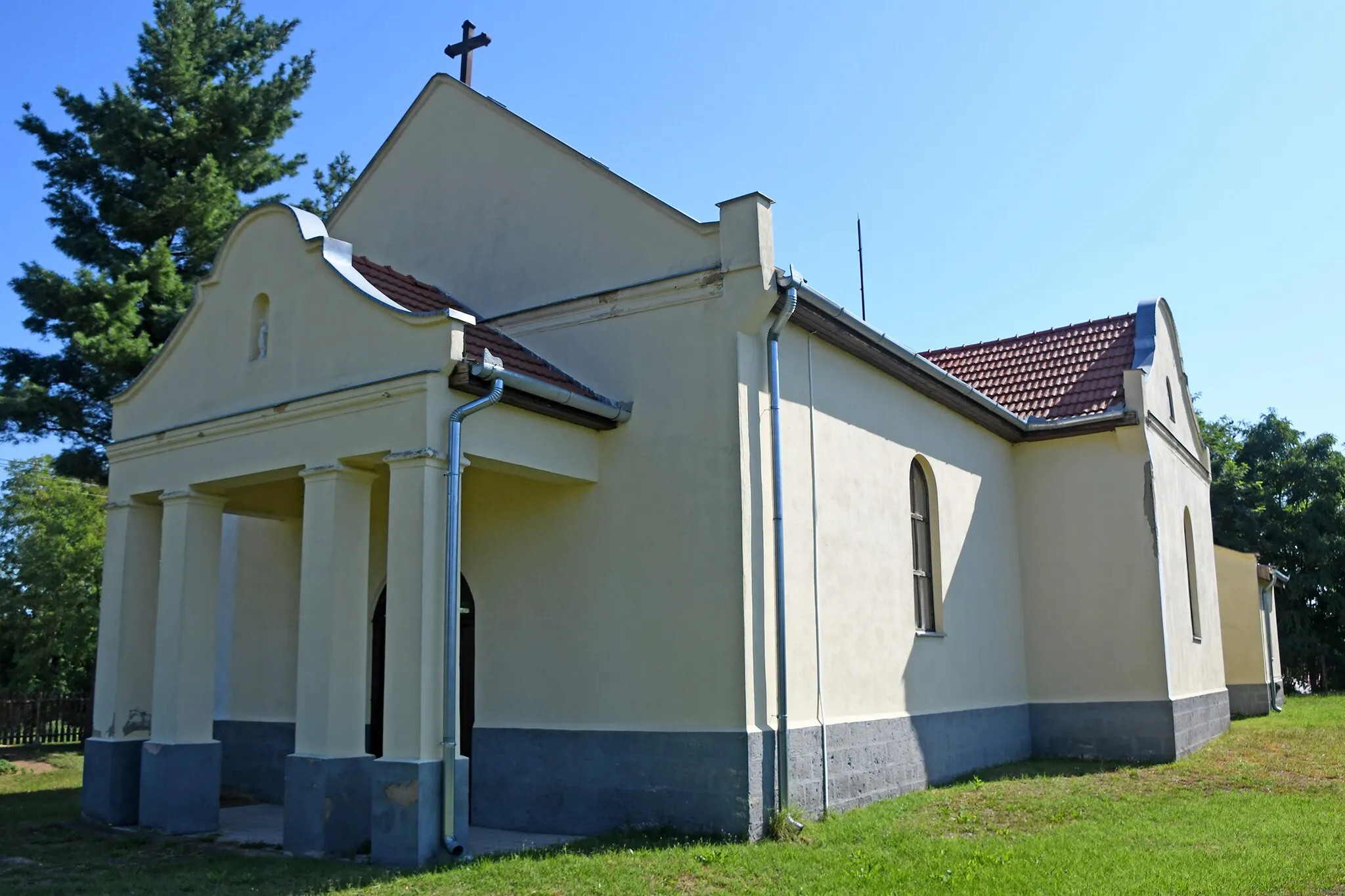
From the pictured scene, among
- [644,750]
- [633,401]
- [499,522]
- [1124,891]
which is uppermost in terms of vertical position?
[633,401]

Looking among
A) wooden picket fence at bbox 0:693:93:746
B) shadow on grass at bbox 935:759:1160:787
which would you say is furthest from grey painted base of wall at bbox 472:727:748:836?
wooden picket fence at bbox 0:693:93:746

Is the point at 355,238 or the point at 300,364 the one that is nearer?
the point at 300,364

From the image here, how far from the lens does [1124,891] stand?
→ 7.38 metres

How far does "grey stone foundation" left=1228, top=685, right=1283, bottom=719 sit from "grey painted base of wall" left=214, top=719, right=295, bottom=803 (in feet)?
63.9

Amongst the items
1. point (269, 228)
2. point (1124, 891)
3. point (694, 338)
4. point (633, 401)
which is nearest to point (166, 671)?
point (269, 228)

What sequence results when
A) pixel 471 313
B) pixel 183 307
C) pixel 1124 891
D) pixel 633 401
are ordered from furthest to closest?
1. pixel 183 307
2. pixel 471 313
3. pixel 633 401
4. pixel 1124 891

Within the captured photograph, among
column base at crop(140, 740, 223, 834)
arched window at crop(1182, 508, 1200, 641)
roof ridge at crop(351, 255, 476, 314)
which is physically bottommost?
column base at crop(140, 740, 223, 834)

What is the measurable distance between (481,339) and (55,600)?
29.2m

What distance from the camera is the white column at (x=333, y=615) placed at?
30.6 feet

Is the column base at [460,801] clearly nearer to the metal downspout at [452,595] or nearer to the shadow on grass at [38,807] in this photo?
the metal downspout at [452,595]

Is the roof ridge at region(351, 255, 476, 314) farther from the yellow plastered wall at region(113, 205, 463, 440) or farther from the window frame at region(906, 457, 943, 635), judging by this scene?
the window frame at region(906, 457, 943, 635)

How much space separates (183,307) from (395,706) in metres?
13.8

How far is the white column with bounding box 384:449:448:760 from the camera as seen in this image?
866cm

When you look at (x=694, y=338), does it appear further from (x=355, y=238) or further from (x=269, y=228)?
(x=355, y=238)
